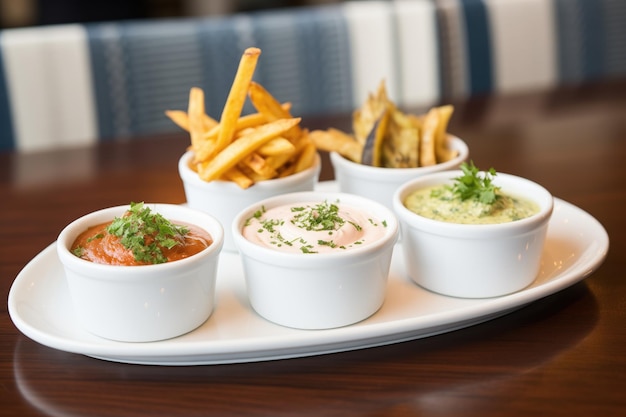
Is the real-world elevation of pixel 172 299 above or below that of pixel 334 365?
above

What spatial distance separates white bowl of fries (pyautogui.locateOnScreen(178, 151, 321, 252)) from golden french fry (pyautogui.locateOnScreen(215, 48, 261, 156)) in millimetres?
124

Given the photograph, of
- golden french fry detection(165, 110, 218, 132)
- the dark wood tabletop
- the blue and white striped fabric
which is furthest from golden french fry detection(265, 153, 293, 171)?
the blue and white striped fabric

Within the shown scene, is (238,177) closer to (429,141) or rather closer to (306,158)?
(306,158)

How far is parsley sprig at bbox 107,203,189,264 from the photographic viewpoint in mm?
1605

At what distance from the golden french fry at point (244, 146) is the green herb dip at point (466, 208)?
1.13 ft

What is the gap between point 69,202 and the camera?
2375 mm

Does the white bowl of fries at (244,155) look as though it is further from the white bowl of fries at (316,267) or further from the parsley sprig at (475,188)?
the parsley sprig at (475,188)

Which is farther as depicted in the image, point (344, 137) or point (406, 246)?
point (344, 137)

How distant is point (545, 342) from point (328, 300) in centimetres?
43

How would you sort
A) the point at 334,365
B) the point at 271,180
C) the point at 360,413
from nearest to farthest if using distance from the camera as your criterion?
the point at 360,413 < the point at 334,365 < the point at 271,180

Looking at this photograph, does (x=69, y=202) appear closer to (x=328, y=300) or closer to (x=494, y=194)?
(x=328, y=300)

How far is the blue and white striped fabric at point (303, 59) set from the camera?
10.7ft

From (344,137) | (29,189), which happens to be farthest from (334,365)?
(29,189)

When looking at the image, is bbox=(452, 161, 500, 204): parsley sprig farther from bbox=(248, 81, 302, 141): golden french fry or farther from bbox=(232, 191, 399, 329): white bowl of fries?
bbox=(248, 81, 302, 141): golden french fry
